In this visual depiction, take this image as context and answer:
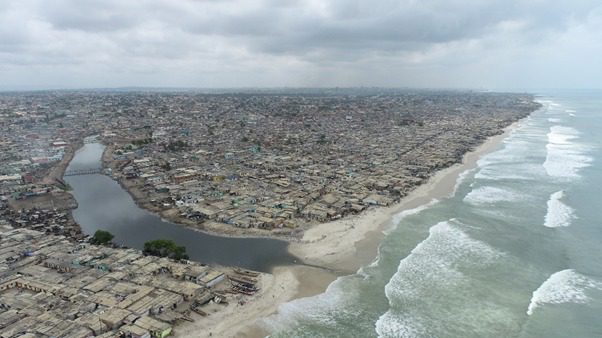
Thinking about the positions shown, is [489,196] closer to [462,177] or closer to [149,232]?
[462,177]

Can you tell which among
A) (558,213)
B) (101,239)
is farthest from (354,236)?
(558,213)

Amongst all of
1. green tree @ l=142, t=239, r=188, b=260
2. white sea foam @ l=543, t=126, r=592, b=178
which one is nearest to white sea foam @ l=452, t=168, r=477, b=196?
white sea foam @ l=543, t=126, r=592, b=178

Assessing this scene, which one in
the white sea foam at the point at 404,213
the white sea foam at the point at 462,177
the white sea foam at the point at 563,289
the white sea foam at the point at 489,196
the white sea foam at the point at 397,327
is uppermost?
the white sea foam at the point at 462,177

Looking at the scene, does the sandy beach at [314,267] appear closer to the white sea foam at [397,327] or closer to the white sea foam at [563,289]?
the white sea foam at [397,327]

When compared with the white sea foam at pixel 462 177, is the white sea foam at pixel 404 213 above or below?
below

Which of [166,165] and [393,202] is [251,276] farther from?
[166,165]

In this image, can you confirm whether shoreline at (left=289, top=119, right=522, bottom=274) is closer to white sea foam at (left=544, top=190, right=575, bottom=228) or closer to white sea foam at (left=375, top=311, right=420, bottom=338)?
white sea foam at (left=375, top=311, right=420, bottom=338)

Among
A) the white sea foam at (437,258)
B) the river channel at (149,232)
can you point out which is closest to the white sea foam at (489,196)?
the white sea foam at (437,258)
